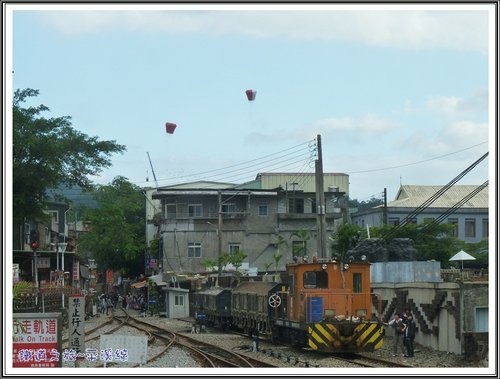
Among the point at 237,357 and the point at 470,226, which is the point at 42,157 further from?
the point at 470,226

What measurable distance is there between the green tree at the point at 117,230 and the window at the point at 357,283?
164 ft

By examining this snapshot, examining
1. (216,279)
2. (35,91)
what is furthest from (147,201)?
(35,91)

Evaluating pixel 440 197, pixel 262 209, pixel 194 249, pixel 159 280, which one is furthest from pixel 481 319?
pixel 440 197

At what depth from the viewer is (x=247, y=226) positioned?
58.6m

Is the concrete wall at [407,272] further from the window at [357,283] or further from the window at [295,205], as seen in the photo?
the window at [295,205]

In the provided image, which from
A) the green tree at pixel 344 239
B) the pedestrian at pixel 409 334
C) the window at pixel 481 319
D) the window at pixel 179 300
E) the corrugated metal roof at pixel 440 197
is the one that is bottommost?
the window at pixel 179 300

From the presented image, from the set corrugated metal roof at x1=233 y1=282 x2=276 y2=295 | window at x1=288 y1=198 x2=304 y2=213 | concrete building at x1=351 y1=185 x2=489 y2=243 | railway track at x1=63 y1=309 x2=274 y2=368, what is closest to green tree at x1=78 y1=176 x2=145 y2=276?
window at x1=288 y1=198 x2=304 y2=213

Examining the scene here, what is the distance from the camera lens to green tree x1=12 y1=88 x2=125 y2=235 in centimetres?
3519

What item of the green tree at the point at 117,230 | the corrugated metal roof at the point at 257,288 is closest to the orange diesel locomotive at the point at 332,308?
the corrugated metal roof at the point at 257,288

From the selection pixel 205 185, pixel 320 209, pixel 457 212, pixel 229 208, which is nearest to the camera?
pixel 320 209

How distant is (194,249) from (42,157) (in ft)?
78.5

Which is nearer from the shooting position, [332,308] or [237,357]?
[237,357]

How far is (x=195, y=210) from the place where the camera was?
58188mm

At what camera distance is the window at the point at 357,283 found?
22.4 m
